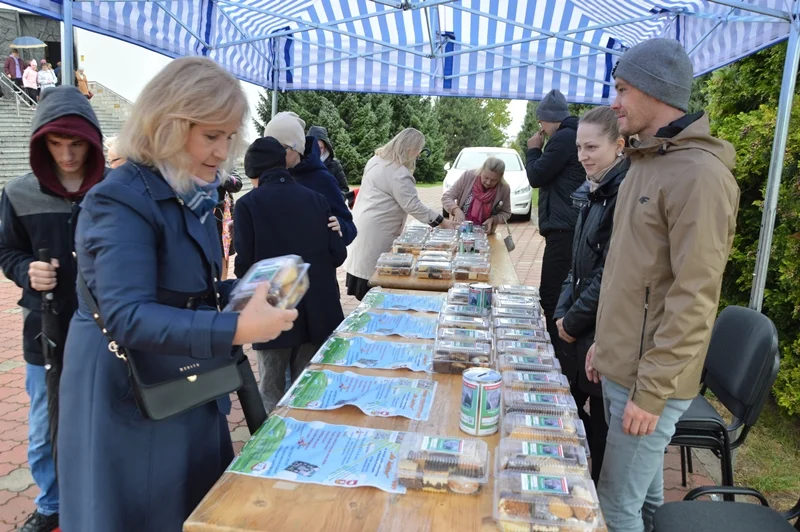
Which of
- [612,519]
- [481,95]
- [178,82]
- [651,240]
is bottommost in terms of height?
[612,519]

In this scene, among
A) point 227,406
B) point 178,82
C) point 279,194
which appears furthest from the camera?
point 279,194

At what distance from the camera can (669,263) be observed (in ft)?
5.55

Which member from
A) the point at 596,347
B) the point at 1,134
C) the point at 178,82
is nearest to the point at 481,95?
the point at 596,347

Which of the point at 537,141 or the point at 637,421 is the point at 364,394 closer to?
the point at 637,421

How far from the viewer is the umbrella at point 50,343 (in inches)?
82.5

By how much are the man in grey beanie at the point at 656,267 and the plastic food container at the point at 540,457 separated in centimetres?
37

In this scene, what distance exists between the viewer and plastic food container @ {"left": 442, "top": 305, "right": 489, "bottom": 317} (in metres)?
2.49

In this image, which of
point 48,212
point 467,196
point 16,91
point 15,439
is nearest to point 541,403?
point 48,212

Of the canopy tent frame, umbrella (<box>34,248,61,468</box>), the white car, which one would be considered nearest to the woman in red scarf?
the canopy tent frame

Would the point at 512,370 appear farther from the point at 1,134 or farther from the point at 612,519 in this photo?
the point at 1,134

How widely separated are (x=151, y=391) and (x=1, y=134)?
56.9 ft

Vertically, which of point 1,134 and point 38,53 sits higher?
point 38,53

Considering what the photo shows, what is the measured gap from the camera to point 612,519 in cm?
187

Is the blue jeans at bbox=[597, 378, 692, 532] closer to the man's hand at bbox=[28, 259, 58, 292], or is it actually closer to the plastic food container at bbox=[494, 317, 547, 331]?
the plastic food container at bbox=[494, 317, 547, 331]
